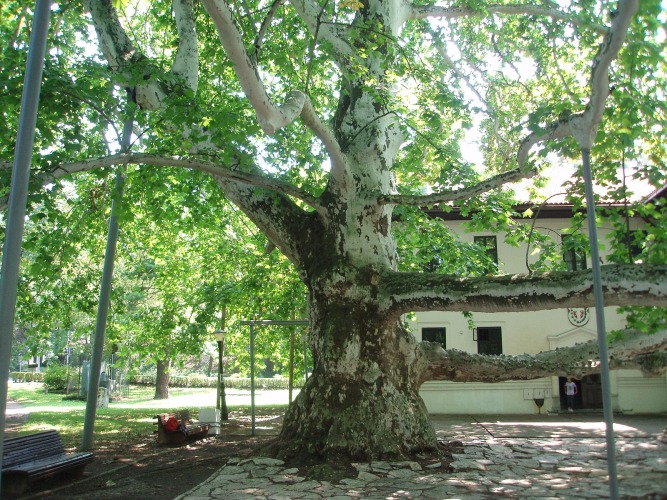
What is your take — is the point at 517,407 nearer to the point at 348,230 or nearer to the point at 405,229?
the point at 405,229

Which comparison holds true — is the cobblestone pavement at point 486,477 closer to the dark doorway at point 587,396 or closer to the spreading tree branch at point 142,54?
the spreading tree branch at point 142,54

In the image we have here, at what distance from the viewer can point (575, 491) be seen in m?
6.63

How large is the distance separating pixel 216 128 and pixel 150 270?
14732 millimetres

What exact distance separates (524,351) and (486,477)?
14.1 meters

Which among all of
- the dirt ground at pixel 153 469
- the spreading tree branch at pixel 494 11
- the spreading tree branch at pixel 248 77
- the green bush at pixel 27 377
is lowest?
the dirt ground at pixel 153 469

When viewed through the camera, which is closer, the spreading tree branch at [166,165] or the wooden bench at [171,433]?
the spreading tree branch at [166,165]

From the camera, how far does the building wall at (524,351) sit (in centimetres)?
2019

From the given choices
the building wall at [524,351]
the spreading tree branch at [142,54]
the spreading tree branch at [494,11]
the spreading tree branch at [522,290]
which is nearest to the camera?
the spreading tree branch at [522,290]

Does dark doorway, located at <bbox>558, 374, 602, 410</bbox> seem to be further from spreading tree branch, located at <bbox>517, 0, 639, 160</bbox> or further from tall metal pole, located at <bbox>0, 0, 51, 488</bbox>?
tall metal pole, located at <bbox>0, 0, 51, 488</bbox>

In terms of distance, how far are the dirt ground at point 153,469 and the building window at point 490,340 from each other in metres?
9.64

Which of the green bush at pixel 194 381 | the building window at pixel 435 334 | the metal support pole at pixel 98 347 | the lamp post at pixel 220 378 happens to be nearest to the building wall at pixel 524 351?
the building window at pixel 435 334

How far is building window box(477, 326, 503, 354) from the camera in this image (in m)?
21.2

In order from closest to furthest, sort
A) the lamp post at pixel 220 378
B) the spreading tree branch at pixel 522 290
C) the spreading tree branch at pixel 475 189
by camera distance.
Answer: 1. the spreading tree branch at pixel 522 290
2. the spreading tree branch at pixel 475 189
3. the lamp post at pixel 220 378

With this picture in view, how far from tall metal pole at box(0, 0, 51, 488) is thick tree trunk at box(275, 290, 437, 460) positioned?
168 inches
